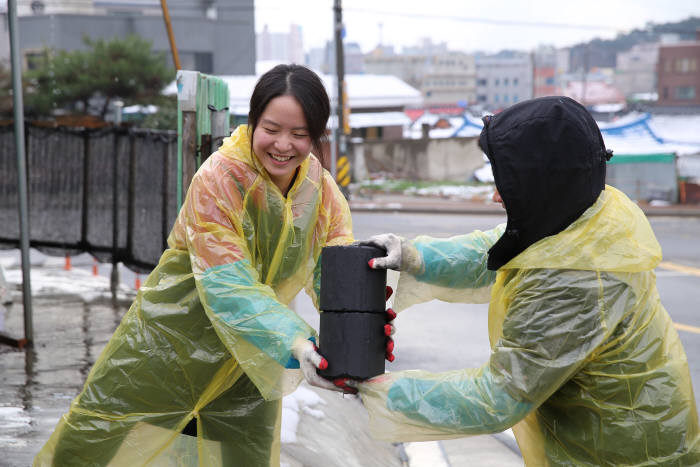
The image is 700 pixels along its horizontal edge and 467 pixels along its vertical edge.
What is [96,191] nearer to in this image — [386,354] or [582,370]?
[386,354]

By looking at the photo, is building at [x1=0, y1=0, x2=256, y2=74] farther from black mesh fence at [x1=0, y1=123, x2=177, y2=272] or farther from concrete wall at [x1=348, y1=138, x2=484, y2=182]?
black mesh fence at [x1=0, y1=123, x2=177, y2=272]

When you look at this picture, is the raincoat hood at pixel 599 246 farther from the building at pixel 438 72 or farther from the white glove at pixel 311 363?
the building at pixel 438 72

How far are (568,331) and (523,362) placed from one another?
0.13 metres

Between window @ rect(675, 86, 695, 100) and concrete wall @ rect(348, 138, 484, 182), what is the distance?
46.1 meters

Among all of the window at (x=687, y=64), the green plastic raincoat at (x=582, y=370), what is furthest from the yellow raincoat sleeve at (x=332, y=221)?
the window at (x=687, y=64)

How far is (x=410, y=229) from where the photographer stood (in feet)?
51.7

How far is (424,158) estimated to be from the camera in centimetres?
Answer: 2927

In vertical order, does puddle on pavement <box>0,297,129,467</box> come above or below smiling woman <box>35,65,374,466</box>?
below

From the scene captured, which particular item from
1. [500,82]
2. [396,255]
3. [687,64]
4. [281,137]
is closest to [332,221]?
[281,137]

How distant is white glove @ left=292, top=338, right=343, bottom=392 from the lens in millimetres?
2133

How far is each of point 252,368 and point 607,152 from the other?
1.12 m

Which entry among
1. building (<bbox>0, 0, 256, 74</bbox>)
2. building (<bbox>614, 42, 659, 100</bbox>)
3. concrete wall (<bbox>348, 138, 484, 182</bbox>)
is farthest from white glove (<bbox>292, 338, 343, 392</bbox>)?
building (<bbox>614, 42, 659, 100</bbox>)

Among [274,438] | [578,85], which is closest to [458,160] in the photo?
[274,438]

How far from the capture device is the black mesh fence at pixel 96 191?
7.92 meters
